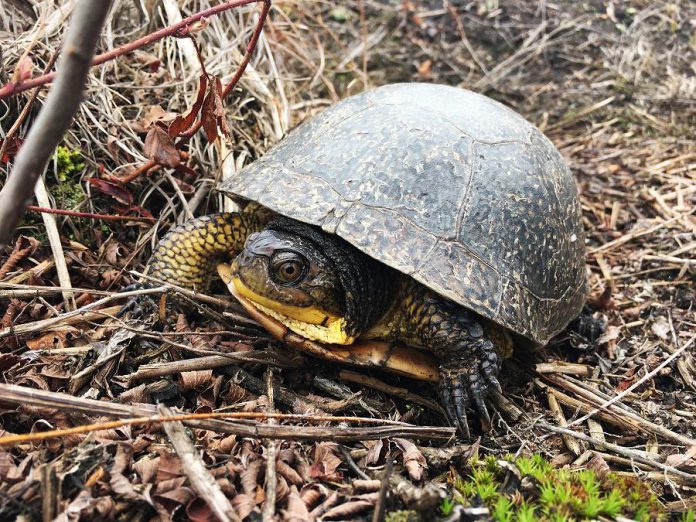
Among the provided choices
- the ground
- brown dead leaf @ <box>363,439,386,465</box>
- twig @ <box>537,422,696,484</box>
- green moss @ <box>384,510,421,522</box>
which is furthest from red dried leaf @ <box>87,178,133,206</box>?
twig @ <box>537,422,696,484</box>

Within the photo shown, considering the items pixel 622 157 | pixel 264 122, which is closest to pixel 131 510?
pixel 264 122

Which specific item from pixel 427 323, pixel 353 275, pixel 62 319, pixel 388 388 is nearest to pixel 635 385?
pixel 427 323

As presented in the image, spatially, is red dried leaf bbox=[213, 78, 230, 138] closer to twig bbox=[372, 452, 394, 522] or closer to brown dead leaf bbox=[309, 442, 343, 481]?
brown dead leaf bbox=[309, 442, 343, 481]

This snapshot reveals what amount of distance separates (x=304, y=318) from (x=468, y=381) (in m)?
0.71

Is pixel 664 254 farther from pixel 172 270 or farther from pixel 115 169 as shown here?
pixel 115 169

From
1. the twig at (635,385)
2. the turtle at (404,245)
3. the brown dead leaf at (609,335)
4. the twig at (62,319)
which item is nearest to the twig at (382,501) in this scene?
the turtle at (404,245)

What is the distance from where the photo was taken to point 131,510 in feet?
5.20

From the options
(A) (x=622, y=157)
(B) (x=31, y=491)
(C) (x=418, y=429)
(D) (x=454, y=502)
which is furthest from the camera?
(A) (x=622, y=157)

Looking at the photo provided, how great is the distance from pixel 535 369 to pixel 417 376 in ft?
2.18

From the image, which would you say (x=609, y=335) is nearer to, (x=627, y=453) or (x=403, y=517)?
(x=627, y=453)

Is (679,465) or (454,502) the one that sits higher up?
(454,502)

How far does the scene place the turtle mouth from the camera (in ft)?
7.65

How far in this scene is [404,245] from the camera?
7.42 ft

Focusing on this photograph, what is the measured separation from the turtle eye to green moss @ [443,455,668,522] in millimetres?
950
